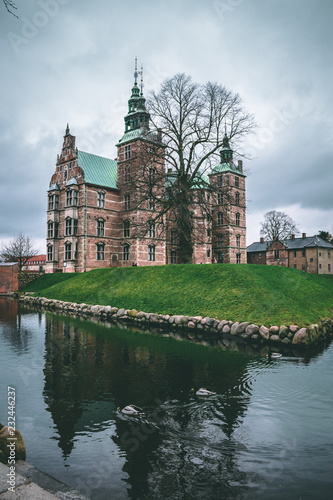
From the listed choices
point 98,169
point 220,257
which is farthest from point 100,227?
point 220,257

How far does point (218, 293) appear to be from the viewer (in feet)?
67.3

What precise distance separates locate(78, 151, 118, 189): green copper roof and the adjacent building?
133 ft

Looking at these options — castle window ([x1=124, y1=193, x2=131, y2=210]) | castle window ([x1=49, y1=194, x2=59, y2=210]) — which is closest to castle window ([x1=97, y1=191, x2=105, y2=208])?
castle window ([x1=124, y1=193, x2=131, y2=210])

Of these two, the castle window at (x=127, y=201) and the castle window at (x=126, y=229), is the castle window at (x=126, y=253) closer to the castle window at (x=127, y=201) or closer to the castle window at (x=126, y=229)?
the castle window at (x=126, y=229)

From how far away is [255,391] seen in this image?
8.89 meters

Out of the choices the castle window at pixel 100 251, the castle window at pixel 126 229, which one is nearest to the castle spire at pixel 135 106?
the castle window at pixel 126 229

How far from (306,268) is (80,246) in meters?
52.4

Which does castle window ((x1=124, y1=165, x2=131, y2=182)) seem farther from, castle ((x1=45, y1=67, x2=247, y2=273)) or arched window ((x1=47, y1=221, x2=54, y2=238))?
arched window ((x1=47, y1=221, x2=54, y2=238))

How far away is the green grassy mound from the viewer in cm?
1755

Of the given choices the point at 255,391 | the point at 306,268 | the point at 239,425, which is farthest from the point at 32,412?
the point at 306,268

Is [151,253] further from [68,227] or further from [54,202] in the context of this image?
[54,202]

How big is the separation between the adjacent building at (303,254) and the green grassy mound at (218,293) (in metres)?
49.0

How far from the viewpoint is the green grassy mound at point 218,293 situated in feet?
57.6

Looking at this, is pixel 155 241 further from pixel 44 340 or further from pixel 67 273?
pixel 44 340
